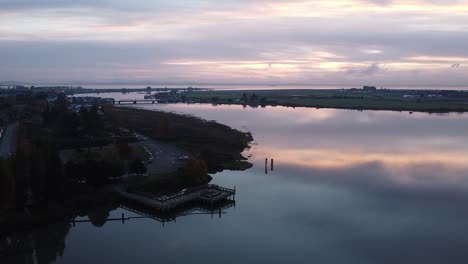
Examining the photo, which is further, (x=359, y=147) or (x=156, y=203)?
(x=359, y=147)

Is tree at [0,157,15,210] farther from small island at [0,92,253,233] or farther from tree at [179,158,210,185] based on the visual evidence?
tree at [179,158,210,185]

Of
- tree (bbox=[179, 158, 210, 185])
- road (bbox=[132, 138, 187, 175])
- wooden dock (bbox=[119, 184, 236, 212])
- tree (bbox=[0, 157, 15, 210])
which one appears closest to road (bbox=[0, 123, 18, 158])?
road (bbox=[132, 138, 187, 175])

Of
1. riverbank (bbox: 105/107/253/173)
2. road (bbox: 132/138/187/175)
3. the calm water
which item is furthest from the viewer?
riverbank (bbox: 105/107/253/173)

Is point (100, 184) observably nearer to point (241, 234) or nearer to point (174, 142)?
point (241, 234)

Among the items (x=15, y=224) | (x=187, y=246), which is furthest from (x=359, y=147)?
(x=15, y=224)

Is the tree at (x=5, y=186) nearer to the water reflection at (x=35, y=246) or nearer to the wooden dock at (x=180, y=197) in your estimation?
the water reflection at (x=35, y=246)

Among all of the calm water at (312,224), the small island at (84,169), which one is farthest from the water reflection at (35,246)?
the small island at (84,169)
